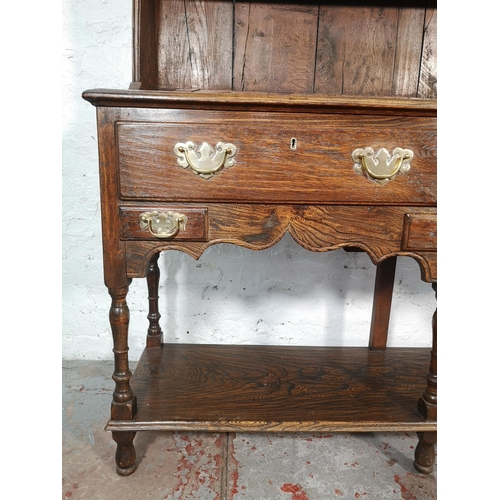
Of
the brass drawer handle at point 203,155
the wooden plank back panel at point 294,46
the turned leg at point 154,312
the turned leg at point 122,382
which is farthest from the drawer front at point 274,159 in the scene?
the turned leg at point 154,312

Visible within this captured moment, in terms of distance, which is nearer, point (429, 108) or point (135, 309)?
point (429, 108)

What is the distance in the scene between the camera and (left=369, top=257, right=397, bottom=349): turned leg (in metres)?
1.72

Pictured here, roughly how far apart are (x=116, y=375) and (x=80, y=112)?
3.47 ft

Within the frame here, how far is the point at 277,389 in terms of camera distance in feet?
4.45

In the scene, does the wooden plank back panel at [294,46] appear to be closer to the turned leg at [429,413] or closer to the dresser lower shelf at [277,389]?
the turned leg at [429,413]

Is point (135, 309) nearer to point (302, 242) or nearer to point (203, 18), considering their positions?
point (302, 242)

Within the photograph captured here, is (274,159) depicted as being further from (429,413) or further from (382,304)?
(382,304)

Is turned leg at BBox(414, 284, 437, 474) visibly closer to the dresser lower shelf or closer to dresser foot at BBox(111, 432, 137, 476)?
the dresser lower shelf

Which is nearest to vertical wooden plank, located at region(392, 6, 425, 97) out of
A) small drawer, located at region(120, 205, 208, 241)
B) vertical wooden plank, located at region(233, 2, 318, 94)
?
vertical wooden plank, located at region(233, 2, 318, 94)

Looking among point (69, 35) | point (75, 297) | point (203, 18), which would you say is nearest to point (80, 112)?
point (69, 35)

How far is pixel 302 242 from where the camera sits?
3.53 feet

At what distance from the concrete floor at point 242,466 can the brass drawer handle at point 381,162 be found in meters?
0.87

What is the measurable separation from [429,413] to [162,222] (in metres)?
0.91

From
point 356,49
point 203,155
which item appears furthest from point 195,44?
point 203,155
